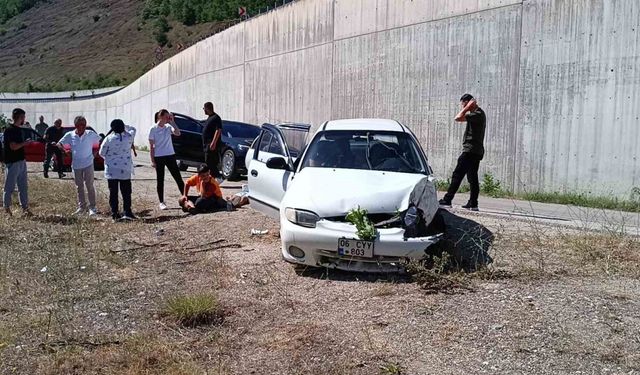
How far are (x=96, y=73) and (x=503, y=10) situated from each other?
62.5 metres

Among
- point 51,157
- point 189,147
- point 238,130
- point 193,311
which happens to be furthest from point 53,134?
point 193,311

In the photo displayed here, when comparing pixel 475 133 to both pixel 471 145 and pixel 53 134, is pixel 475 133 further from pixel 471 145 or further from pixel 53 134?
pixel 53 134

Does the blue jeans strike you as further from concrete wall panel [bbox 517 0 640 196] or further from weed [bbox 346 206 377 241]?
concrete wall panel [bbox 517 0 640 196]

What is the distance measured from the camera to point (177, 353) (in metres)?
4.81

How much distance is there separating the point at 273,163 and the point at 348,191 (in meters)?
1.77

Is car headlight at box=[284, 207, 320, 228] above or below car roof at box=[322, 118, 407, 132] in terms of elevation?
below

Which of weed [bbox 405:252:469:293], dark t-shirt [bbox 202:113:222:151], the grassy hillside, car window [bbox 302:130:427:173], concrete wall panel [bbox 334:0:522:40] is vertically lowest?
weed [bbox 405:252:469:293]

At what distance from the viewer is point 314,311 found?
5.77 metres

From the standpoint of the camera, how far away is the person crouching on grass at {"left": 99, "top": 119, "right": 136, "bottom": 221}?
34.0 feet

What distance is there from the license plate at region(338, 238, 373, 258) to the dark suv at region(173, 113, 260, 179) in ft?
31.0

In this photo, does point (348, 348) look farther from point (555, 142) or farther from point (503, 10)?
point (503, 10)

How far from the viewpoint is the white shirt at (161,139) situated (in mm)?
11000

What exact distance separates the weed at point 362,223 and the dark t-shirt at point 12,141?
21.2 feet

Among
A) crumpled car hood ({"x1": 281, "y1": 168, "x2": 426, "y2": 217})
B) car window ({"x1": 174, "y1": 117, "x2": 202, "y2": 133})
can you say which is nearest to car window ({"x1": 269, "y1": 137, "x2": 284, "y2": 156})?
crumpled car hood ({"x1": 281, "y1": 168, "x2": 426, "y2": 217})
